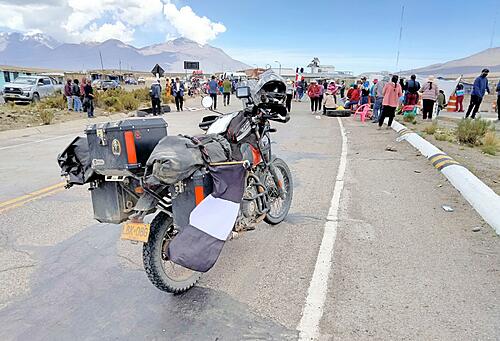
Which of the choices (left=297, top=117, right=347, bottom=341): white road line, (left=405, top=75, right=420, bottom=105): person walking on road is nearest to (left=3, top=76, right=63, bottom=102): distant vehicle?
(left=405, top=75, right=420, bottom=105): person walking on road

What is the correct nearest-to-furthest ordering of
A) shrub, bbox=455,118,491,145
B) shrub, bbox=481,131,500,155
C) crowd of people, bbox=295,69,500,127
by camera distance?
shrub, bbox=481,131,500,155 → shrub, bbox=455,118,491,145 → crowd of people, bbox=295,69,500,127

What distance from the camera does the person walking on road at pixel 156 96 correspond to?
19.5 metres

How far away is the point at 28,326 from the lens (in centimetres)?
299

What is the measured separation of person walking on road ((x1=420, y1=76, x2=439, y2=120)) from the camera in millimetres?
16031

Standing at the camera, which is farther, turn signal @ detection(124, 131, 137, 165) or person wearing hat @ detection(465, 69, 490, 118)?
person wearing hat @ detection(465, 69, 490, 118)

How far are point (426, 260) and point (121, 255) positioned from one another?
10.4 feet

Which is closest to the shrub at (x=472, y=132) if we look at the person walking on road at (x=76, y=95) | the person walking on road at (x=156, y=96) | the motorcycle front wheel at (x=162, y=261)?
the motorcycle front wheel at (x=162, y=261)

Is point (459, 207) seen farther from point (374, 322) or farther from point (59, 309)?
point (59, 309)

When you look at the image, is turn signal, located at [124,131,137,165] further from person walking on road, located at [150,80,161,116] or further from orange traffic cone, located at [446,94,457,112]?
orange traffic cone, located at [446,94,457,112]

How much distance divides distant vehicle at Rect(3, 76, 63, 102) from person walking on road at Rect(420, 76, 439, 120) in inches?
890

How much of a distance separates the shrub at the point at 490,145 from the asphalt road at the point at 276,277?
420 centimetres

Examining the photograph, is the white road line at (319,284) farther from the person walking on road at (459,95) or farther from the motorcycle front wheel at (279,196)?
the person walking on road at (459,95)

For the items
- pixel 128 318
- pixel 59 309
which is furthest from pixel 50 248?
pixel 128 318

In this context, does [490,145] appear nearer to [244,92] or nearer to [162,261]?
[244,92]
